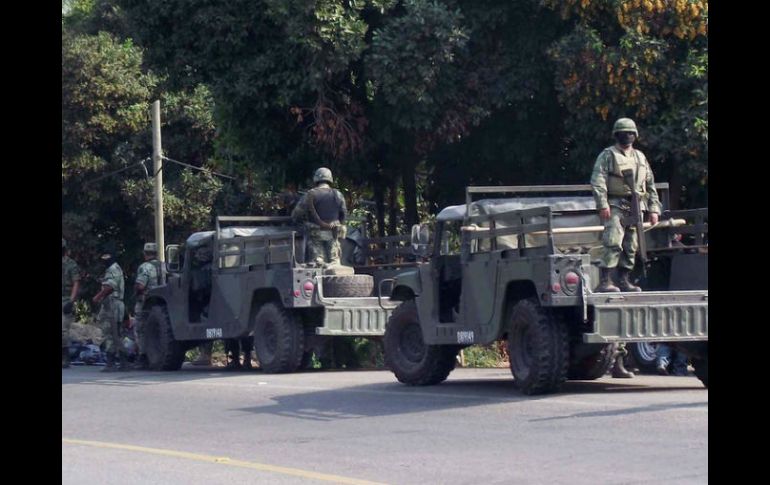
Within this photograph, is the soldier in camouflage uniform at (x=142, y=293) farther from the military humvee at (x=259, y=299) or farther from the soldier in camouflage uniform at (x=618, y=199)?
the soldier in camouflage uniform at (x=618, y=199)

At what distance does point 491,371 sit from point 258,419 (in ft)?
20.6

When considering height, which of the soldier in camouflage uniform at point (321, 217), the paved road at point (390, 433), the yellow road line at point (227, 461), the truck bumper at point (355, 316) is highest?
the soldier in camouflage uniform at point (321, 217)

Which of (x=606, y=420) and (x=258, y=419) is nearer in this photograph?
(x=606, y=420)

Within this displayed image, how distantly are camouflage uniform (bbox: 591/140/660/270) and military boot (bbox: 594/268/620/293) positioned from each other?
7 centimetres

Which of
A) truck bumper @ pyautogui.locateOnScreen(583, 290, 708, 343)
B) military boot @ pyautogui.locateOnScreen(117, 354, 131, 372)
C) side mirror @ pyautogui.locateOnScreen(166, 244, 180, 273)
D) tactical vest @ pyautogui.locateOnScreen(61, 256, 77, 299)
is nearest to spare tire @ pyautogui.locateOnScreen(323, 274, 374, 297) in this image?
side mirror @ pyautogui.locateOnScreen(166, 244, 180, 273)

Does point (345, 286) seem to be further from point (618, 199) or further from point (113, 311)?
point (618, 199)

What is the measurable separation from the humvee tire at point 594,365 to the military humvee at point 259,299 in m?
3.28

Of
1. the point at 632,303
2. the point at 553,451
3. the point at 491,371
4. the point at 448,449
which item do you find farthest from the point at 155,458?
the point at 491,371

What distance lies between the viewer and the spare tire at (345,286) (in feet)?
58.9

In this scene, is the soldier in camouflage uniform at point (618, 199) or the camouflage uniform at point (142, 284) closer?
the soldier in camouflage uniform at point (618, 199)

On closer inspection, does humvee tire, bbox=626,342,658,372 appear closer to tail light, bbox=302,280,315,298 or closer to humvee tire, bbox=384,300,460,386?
humvee tire, bbox=384,300,460,386

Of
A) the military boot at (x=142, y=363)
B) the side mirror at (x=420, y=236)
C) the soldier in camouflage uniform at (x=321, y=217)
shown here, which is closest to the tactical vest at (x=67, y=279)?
the military boot at (x=142, y=363)

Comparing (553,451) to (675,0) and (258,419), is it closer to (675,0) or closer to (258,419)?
(258,419)
